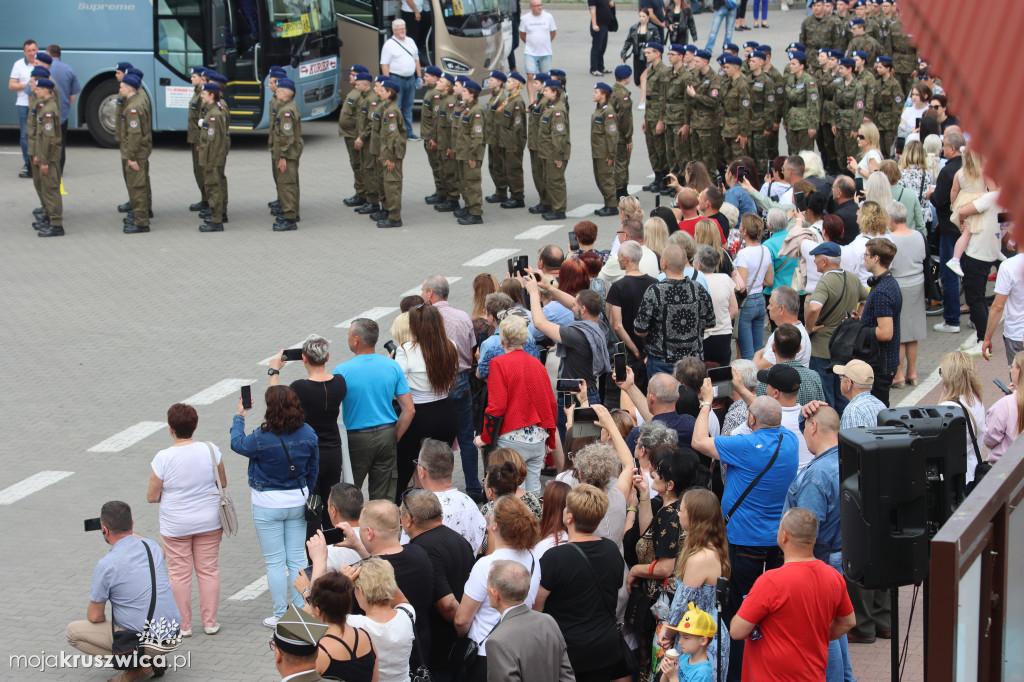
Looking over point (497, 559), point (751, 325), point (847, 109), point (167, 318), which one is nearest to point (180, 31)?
point (167, 318)

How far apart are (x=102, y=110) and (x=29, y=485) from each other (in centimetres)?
1192

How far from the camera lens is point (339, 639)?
16.1 feet

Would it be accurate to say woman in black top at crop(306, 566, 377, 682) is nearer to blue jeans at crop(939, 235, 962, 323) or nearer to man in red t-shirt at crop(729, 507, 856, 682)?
man in red t-shirt at crop(729, 507, 856, 682)

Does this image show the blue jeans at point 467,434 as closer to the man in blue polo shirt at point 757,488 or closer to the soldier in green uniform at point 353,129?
the man in blue polo shirt at point 757,488

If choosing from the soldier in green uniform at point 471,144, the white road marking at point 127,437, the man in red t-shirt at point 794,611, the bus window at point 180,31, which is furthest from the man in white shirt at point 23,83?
the man in red t-shirt at point 794,611

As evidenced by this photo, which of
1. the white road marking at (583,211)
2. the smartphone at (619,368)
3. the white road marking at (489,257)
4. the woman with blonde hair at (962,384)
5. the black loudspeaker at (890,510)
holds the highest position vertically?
the black loudspeaker at (890,510)

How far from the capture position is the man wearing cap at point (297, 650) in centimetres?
471

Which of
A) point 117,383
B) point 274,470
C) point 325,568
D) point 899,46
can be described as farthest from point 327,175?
point 325,568

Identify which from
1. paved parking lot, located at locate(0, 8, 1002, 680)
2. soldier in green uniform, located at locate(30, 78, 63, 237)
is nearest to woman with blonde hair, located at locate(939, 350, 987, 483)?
paved parking lot, located at locate(0, 8, 1002, 680)

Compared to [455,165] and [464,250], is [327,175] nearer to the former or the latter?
[455,165]

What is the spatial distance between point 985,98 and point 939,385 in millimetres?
8895

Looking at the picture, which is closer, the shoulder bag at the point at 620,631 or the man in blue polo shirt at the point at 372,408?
the shoulder bag at the point at 620,631

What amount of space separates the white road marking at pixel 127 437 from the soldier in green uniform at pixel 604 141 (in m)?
8.00

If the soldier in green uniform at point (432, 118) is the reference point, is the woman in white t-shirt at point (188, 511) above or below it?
below
